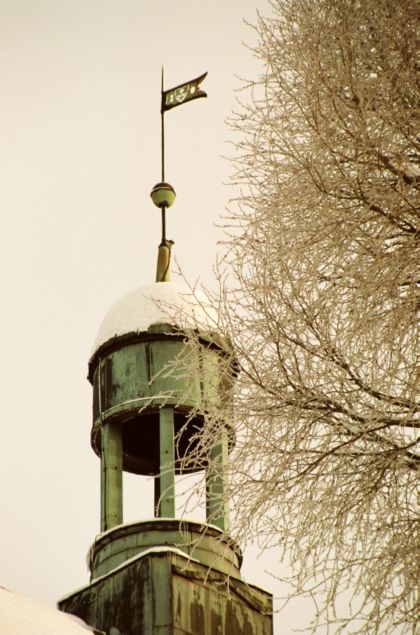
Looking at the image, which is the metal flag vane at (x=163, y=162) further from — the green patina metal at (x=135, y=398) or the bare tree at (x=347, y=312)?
the bare tree at (x=347, y=312)

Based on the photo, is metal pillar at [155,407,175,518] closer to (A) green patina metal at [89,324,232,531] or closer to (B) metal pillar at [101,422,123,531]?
(A) green patina metal at [89,324,232,531]

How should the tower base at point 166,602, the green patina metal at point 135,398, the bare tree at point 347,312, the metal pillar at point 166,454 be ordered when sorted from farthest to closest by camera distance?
the green patina metal at point 135,398 < the metal pillar at point 166,454 < the tower base at point 166,602 < the bare tree at point 347,312

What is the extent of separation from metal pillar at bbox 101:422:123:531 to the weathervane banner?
4904 mm

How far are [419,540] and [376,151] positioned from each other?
2470 millimetres

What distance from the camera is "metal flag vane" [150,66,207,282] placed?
59.2ft

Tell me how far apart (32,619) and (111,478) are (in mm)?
2865

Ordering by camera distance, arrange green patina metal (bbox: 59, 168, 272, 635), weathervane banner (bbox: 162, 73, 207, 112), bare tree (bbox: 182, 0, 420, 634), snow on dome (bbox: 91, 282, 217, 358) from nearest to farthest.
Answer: bare tree (bbox: 182, 0, 420, 634)
green patina metal (bbox: 59, 168, 272, 635)
snow on dome (bbox: 91, 282, 217, 358)
weathervane banner (bbox: 162, 73, 207, 112)

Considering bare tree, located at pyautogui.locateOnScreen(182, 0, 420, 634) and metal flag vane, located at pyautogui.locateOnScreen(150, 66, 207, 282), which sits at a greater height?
metal flag vane, located at pyautogui.locateOnScreen(150, 66, 207, 282)

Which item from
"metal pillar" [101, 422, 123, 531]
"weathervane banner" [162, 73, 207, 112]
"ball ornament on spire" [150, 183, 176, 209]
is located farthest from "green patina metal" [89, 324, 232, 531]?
"weathervane banner" [162, 73, 207, 112]

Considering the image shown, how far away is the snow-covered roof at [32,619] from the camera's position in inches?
508

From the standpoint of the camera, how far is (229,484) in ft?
29.6

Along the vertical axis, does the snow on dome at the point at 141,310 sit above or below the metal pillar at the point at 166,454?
above

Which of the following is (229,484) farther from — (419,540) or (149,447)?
(149,447)

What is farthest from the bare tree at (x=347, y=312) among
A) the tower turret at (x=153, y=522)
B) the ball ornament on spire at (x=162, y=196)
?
the ball ornament on spire at (x=162, y=196)
